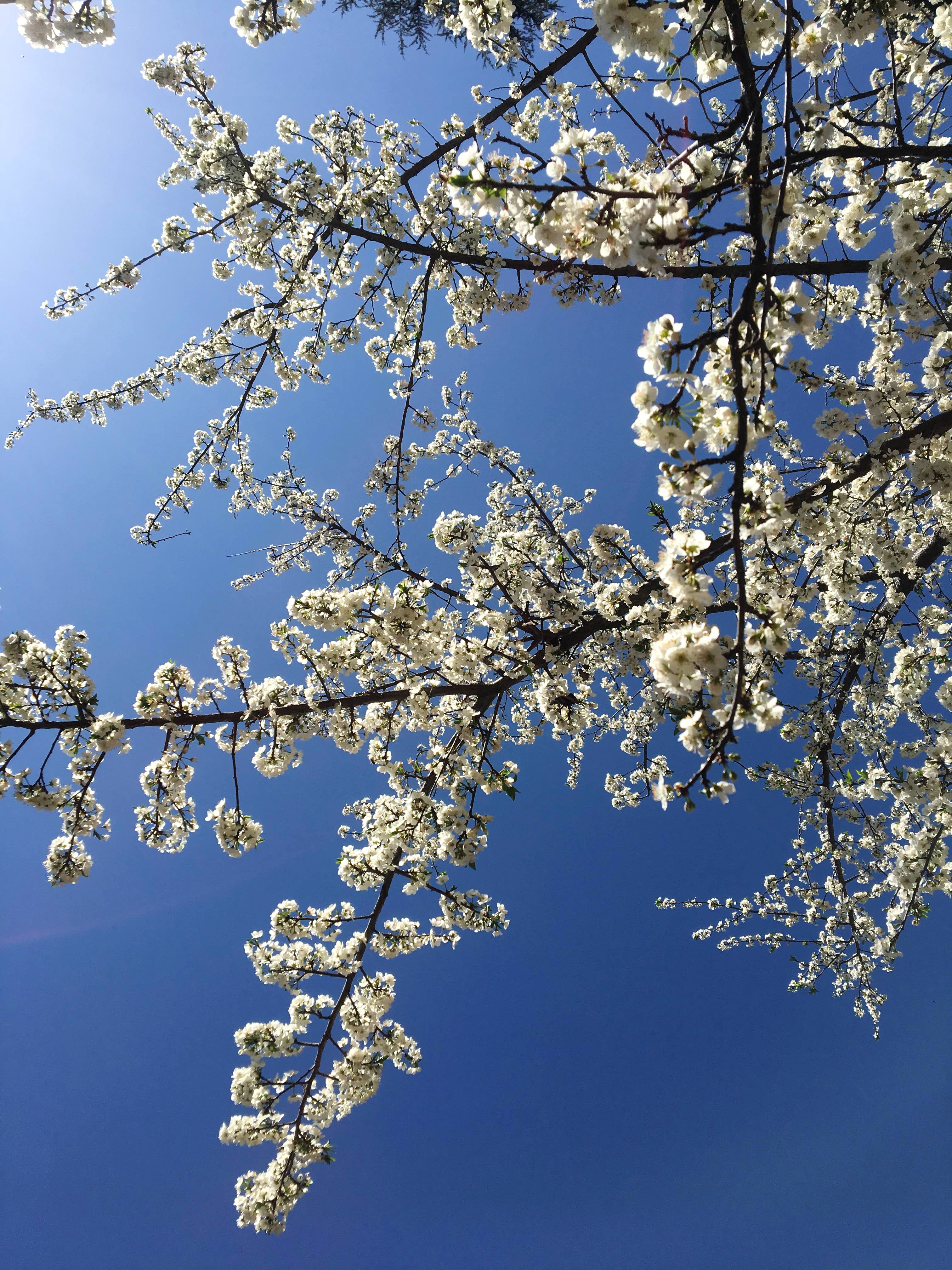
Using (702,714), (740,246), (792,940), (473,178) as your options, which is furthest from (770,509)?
(792,940)

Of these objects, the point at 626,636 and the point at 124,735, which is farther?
the point at 626,636

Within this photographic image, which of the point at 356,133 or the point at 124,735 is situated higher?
the point at 356,133

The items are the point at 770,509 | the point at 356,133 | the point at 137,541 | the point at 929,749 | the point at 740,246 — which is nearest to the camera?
the point at 770,509

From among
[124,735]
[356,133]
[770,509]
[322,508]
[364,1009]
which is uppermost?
[356,133]

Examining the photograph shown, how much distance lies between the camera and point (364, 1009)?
5.34 meters

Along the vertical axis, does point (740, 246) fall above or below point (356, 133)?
below

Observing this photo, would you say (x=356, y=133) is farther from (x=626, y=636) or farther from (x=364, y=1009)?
(x=364, y=1009)

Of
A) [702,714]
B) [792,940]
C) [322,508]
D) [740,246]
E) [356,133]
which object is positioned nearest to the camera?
[702,714]

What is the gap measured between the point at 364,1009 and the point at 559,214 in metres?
6.26

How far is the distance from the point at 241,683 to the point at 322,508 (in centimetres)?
282

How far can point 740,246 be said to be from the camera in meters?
4.79

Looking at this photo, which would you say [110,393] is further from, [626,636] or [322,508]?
[626,636]

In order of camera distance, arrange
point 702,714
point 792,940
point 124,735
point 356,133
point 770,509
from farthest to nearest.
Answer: point 792,940, point 356,133, point 124,735, point 770,509, point 702,714

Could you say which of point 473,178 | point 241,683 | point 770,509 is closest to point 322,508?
point 241,683
